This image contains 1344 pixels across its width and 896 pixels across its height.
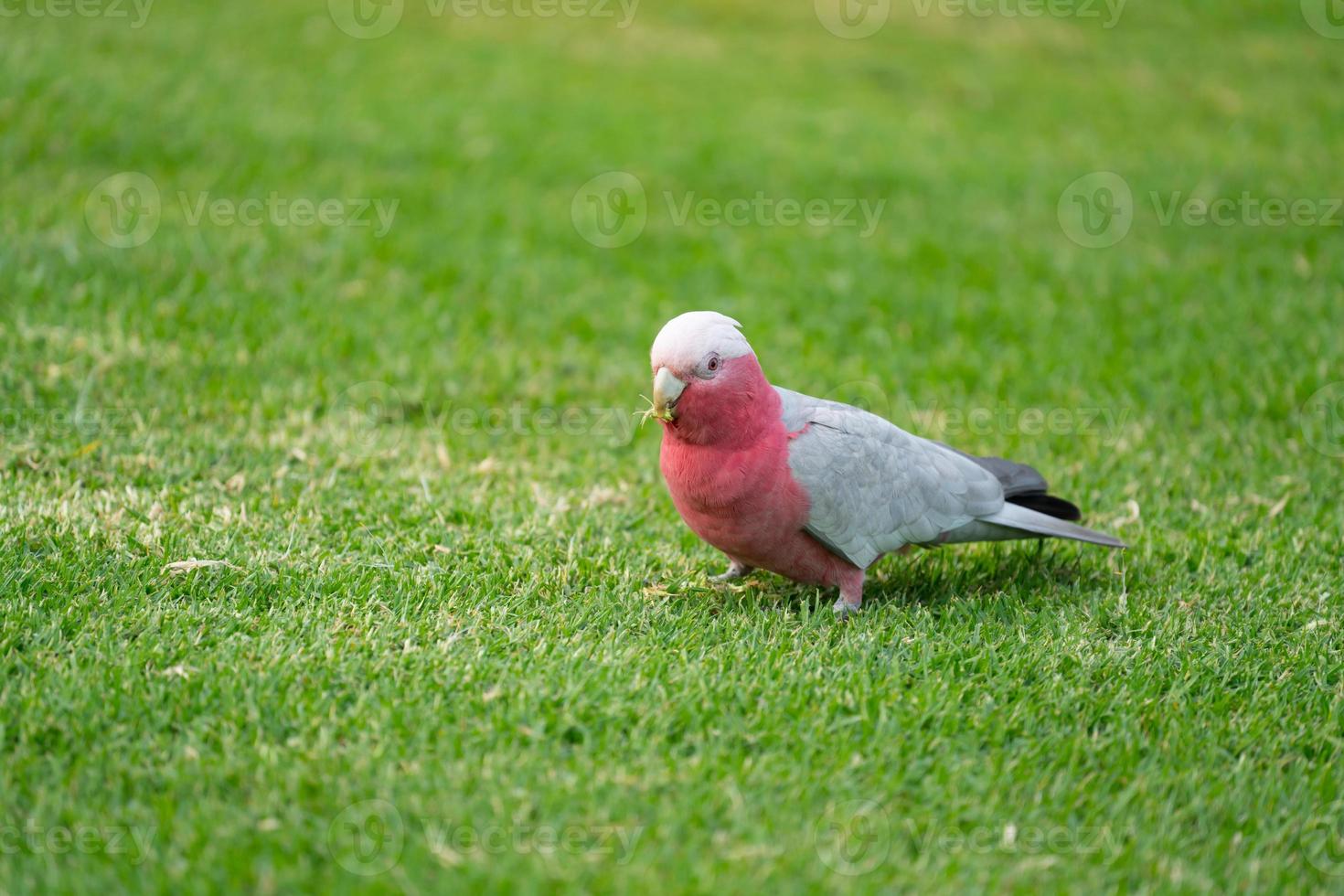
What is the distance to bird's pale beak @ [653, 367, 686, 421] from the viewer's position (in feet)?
11.3

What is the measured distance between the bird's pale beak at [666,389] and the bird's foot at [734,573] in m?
0.89

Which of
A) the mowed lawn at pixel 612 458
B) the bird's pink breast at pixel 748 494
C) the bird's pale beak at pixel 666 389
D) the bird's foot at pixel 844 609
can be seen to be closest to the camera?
the mowed lawn at pixel 612 458

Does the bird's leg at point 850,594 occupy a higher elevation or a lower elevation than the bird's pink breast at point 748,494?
lower

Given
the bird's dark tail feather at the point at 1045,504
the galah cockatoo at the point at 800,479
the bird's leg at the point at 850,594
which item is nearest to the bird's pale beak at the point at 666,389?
the galah cockatoo at the point at 800,479

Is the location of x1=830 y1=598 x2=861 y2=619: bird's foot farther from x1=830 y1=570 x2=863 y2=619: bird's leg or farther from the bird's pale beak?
the bird's pale beak

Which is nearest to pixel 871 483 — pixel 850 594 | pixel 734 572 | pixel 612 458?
pixel 850 594

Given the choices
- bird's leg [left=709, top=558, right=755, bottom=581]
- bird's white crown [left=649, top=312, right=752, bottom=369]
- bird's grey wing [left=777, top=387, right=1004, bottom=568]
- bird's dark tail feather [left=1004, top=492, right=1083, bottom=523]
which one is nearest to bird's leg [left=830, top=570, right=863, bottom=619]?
bird's grey wing [left=777, top=387, right=1004, bottom=568]

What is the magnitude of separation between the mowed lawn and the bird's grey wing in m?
0.29

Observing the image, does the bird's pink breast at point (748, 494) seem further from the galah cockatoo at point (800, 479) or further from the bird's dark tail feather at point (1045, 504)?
the bird's dark tail feather at point (1045, 504)

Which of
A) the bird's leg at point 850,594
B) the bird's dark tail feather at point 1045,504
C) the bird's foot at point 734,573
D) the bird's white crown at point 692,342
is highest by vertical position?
the bird's white crown at point 692,342

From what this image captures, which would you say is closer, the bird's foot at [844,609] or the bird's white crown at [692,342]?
the bird's white crown at [692,342]

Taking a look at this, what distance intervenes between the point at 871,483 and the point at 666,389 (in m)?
0.88

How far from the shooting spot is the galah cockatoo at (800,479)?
Answer: 3.53 meters

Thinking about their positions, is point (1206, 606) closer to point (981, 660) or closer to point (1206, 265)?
point (981, 660)
